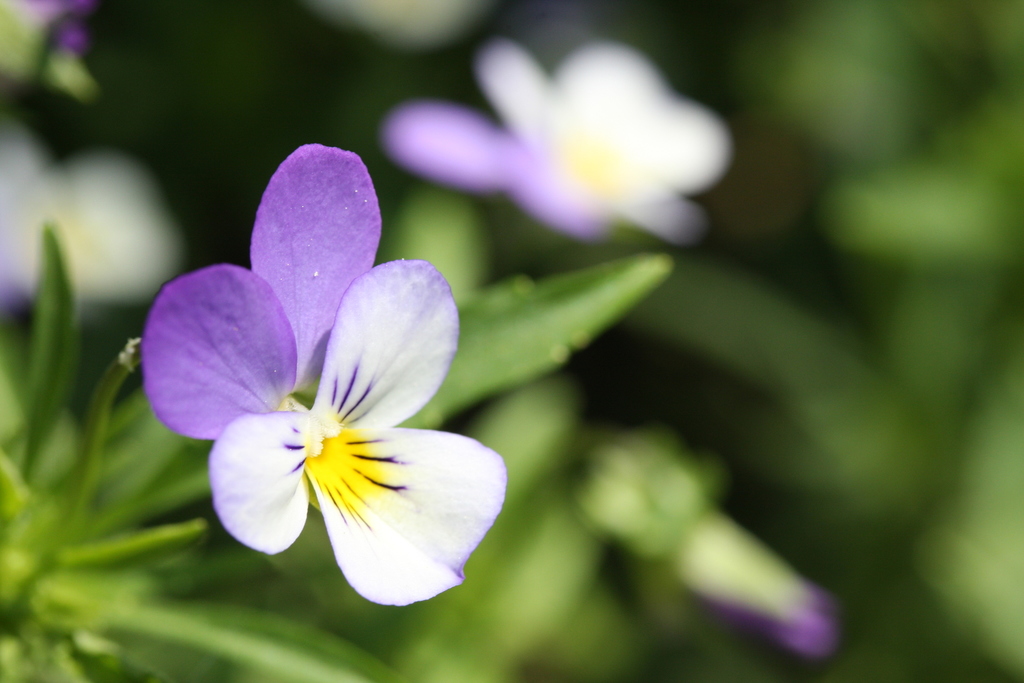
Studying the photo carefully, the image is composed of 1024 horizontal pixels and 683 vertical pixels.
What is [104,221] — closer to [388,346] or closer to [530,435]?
[530,435]

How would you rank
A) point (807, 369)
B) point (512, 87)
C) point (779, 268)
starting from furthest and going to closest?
point (779, 268), point (807, 369), point (512, 87)

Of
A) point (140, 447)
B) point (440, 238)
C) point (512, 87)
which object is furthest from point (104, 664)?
point (512, 87)

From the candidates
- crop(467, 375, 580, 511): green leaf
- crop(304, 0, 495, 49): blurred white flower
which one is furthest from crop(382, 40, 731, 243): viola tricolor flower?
crop(304, 0, 495, 49): blurred white flower

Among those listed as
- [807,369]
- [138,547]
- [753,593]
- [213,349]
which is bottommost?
[807,369]

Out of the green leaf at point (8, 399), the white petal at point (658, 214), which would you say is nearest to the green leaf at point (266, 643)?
the green leaf at point (8, 399)

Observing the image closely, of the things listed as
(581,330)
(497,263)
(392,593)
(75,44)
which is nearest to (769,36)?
(497,263)

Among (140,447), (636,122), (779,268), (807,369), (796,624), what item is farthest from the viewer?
(779,268)

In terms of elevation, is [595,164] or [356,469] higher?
[356,469]
